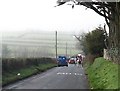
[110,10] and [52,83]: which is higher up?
[110,10]

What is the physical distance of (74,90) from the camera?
1898 cm

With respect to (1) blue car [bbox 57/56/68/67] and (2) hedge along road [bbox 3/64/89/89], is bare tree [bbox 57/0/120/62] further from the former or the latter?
(1) blue car [bbox 57/56/68/67]

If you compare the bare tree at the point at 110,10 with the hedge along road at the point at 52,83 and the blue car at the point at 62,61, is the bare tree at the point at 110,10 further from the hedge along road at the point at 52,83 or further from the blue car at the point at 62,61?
the blue car at the point at 62,61

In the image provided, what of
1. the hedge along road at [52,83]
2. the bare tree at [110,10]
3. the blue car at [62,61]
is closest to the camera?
the hedge along road at [52,83]

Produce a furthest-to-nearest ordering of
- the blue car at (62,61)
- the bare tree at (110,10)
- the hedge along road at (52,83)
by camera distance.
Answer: the blue car at (62,61) → the bare tree at (110,10) → the hedge along road at (52,83)

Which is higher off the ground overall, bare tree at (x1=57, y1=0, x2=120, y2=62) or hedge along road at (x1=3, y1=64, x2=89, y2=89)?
bare tree at (x1=57, y1=0, x2=120, y2=62)

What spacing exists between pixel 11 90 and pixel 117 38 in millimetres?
8504

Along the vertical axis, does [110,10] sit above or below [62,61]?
above

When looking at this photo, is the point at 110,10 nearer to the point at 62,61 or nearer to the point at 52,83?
the point at 52,83

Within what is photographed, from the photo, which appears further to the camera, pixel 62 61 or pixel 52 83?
pixel 62 61

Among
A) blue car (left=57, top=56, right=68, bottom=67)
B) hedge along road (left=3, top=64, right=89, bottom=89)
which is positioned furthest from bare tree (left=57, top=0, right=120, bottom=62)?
blue car (left=57, top=56, right=68, bottom=67)

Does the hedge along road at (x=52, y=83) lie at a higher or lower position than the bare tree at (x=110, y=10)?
lower

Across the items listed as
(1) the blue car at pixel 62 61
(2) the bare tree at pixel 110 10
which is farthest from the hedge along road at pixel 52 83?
(1) the blue car at pixel 62 61

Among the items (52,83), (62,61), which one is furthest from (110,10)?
(62,61)
